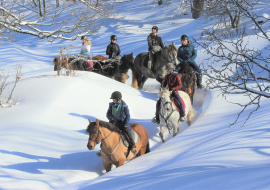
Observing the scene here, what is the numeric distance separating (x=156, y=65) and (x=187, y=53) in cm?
180

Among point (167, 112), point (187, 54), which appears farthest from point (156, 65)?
point (167, 112)

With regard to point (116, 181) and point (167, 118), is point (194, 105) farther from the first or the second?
point (116, 181)

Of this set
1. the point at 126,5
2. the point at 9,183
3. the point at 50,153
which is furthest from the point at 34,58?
the point at 9,183

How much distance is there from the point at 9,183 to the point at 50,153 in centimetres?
157

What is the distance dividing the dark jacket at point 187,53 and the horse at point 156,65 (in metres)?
0.46

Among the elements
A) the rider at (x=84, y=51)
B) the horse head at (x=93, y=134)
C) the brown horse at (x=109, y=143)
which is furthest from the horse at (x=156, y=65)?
the horse head at (x=93, y=134)

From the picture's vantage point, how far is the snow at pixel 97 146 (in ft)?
12.4

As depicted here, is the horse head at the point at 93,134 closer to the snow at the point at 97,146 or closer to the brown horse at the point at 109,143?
the brown horse at the point at 109,143

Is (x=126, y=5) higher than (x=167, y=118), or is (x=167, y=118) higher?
(x=126, y=5)

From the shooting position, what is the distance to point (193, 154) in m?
5.09

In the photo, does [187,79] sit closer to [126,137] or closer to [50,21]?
[126,137]

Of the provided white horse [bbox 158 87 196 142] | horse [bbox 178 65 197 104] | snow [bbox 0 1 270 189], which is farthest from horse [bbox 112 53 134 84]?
white horse [bbox 158 87 196 142]

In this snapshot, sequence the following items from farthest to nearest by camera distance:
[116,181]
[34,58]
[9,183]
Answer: [34,58] < [9,183] < [116,181]

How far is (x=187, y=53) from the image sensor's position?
10680 mm
